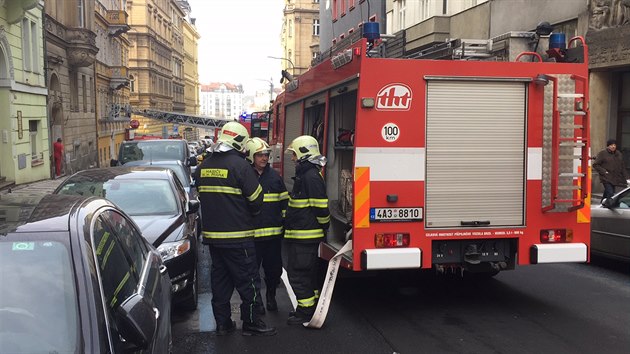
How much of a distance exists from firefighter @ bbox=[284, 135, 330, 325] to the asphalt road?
0.32m

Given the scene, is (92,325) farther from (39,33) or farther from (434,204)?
(39,33)

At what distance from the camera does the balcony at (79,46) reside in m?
29.8

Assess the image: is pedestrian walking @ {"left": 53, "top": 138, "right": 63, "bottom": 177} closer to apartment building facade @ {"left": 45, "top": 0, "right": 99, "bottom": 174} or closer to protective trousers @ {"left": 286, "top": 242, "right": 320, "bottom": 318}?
apartment building facade @ {"left": 45, "top": 0, "right": 99, "bottom": 174}

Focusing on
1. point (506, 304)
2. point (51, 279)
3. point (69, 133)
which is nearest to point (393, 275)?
point (506, 304)

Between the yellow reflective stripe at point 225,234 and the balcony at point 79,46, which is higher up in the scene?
the balcony at point 79,46

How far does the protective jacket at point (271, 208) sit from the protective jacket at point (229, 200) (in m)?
0.69

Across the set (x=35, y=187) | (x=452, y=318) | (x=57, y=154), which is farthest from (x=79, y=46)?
(x=452, y=318)

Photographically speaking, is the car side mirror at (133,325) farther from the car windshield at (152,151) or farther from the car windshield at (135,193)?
the car windshield at (152,151)

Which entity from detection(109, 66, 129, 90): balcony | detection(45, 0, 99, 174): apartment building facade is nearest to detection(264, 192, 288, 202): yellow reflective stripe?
detection(45, 0, 99, 174): apartment building facade

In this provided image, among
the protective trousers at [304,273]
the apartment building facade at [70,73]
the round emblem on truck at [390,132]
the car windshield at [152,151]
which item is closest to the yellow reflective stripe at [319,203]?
the protective trousers at [304,273]

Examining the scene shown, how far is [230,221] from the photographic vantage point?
549 centimetres

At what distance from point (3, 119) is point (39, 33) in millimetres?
5706

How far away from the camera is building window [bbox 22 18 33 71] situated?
22.9 meters

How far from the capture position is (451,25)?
23.7 metres
